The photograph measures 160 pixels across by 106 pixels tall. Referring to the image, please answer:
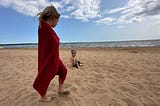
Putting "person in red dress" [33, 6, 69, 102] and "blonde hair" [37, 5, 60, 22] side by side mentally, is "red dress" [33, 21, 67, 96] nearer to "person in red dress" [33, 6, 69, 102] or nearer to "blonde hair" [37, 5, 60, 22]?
"person in red dress" [33, 6, 69, 102]

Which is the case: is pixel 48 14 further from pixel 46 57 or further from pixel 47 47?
pixel 46 57

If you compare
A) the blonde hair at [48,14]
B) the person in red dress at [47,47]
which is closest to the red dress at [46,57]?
the person in red dress at [47,47]

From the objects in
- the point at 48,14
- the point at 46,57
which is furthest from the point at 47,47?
the point at 48,14

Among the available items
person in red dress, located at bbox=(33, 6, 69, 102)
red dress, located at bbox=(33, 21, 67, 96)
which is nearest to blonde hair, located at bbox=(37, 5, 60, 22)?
person in red dress, located at bbox=(33, 6, 69, 102)

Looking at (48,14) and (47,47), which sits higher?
(48,14)

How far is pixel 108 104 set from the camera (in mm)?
2650

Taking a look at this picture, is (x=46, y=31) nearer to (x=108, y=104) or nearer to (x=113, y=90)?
(x=108, y=104)

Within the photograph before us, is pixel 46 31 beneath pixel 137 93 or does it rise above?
above

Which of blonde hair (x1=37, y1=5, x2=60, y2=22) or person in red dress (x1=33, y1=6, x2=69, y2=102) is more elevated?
blonde hair (x1=37, y1=5, x2=60, y2=22)

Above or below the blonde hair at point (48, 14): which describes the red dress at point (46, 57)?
below

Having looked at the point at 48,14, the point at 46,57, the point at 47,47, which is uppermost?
the point at 48,14

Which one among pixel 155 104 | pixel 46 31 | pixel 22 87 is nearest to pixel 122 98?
pixel 155 104

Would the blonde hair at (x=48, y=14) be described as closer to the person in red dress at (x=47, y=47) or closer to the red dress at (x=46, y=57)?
the person in red dress at (x=47, y=47)

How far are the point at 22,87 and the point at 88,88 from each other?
→ 5.54 ft
